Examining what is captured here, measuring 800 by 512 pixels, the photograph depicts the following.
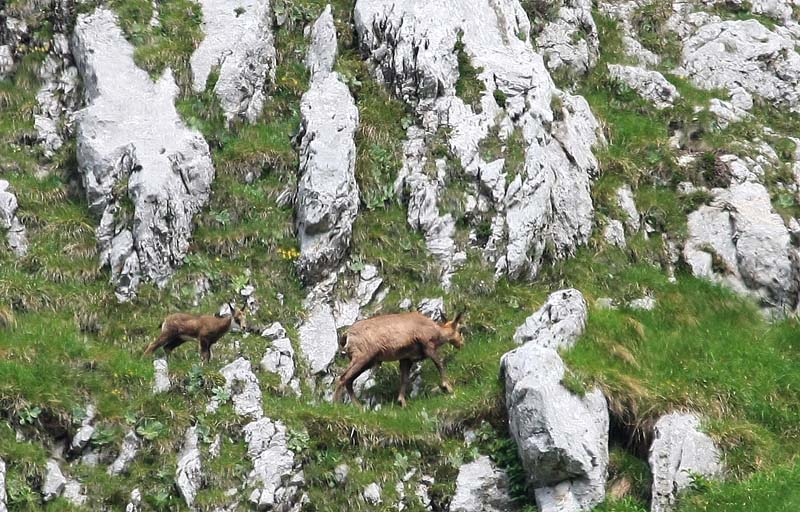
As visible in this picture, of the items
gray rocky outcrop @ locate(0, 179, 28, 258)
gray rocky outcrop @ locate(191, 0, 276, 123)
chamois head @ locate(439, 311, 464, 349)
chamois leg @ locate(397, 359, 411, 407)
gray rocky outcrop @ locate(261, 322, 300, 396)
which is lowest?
chamois leg @ locate(397, 359, 411, 407)

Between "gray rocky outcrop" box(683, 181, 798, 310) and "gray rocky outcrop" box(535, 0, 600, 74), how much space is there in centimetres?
642

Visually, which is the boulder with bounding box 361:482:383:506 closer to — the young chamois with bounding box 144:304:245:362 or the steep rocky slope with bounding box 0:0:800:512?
the steep rocky slope with bounding box 0:0:800:512

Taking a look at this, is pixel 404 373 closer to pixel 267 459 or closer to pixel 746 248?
pixel 267 459

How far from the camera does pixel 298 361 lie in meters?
17.8

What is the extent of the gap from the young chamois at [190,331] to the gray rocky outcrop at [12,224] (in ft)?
13.9

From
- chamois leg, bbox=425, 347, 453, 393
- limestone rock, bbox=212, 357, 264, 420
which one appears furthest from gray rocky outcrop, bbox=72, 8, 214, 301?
chamois leg, bbox=425, 347, 453, 393

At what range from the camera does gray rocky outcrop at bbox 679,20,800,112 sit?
86.2 feet

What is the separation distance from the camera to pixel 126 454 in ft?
49.9

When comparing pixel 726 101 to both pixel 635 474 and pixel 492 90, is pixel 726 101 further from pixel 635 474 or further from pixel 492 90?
pixel 635 474

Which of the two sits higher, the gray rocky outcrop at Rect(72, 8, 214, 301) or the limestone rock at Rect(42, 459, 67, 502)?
the gray rocky outcrop at Rect(72, 8, 214, 301)

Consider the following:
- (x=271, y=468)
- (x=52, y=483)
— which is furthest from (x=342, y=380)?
(x=52, y=483)

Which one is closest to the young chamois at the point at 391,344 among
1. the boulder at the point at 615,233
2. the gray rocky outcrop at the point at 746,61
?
the boulder at the point at 615,233

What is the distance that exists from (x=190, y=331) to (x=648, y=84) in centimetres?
1521

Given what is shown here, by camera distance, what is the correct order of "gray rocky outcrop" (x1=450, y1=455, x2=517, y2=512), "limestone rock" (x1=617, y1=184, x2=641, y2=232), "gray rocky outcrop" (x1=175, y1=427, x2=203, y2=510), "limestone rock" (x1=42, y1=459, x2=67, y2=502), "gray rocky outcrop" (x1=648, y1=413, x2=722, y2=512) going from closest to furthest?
"limestone rock" (x1=42, y1=459, x2=67, y2=502) < "gray rocky outcrop" (x1=175, y1=427, x2=203, y2=510) < "gray rocky outcrop" (x1=648, y1=413, x2=722, y2=512) < "gray rocky outcrop" (x1=450, y1=455, x2=517, y2=512) < "limestone rock" (x1=617, y1=184, x2=641, y2=232)
